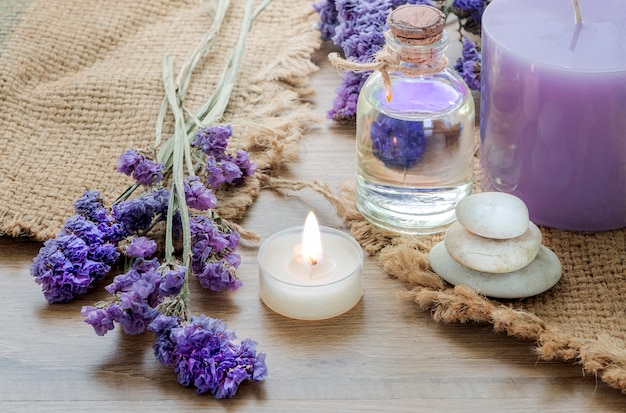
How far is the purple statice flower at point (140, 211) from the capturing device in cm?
86

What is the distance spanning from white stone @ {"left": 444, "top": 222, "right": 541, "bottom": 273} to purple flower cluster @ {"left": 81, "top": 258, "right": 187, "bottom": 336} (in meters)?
0.25

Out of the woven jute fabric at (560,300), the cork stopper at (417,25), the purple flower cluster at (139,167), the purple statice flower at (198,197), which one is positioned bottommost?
the woven jute fabric at (560,300)

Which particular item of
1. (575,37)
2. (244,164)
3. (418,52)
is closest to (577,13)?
(575,37)

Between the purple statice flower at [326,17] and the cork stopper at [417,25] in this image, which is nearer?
the cork stopper at [417,25]

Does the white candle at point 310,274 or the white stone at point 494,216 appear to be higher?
the white stone at point 494,216

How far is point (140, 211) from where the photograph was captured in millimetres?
860

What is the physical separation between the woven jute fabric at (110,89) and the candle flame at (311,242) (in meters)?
0.14

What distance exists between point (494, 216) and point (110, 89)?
54cm

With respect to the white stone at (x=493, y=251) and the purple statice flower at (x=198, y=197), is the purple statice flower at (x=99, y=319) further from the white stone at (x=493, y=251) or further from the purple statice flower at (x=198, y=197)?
the white stone at (x=493, y=251)

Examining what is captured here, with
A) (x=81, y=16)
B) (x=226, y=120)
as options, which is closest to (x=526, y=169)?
(x=226, y=120)

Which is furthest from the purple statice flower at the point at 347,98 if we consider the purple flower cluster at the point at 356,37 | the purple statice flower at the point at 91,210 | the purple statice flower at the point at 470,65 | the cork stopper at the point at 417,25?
the purple statice flower at the point at 91,210

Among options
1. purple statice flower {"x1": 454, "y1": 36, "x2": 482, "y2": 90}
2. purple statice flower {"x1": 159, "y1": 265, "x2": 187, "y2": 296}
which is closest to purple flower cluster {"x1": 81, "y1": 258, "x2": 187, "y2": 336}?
purple statice flower {"x1": 159, "y1": 265, "x2": 187, "y2": 296}

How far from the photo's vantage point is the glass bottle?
910mm

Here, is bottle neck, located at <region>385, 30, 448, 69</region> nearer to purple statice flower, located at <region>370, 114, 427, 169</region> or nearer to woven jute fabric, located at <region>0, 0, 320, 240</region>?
purple statice flower, located at <region>370, 114, 427, 169</region>
